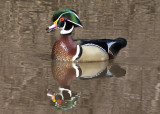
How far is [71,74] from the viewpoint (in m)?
10.8

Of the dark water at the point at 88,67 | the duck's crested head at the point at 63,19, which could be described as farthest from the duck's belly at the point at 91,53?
the duck's crested head at the point at 63,19

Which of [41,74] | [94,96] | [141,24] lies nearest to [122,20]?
[141,24]

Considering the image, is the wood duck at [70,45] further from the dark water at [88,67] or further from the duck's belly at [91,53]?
the dark water at [88,67]

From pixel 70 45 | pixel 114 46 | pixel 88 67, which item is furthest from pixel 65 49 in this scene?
pixel 114 46

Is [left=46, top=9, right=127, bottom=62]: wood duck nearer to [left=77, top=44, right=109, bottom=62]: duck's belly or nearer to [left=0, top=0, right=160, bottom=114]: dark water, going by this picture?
[left=77, top=44, right=109, bottom=62]: duck's belly

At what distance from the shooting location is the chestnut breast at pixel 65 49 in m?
11.8

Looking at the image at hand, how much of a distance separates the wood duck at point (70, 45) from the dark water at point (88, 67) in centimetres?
26

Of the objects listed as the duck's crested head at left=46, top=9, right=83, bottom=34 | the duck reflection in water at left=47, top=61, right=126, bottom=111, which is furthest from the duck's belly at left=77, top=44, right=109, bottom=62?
the duck's crested head at left=46, top=9, right=83, bottom=34

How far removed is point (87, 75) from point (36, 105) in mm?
2179

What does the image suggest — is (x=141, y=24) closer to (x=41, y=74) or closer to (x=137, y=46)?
(x=137, y=46)

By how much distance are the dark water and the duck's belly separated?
23 cm

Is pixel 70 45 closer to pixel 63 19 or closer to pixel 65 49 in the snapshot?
pixel 65 49

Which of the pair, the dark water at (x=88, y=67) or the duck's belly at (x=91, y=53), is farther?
the duck's belly at (x=91, y=53)

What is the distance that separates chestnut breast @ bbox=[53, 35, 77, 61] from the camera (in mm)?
11773
